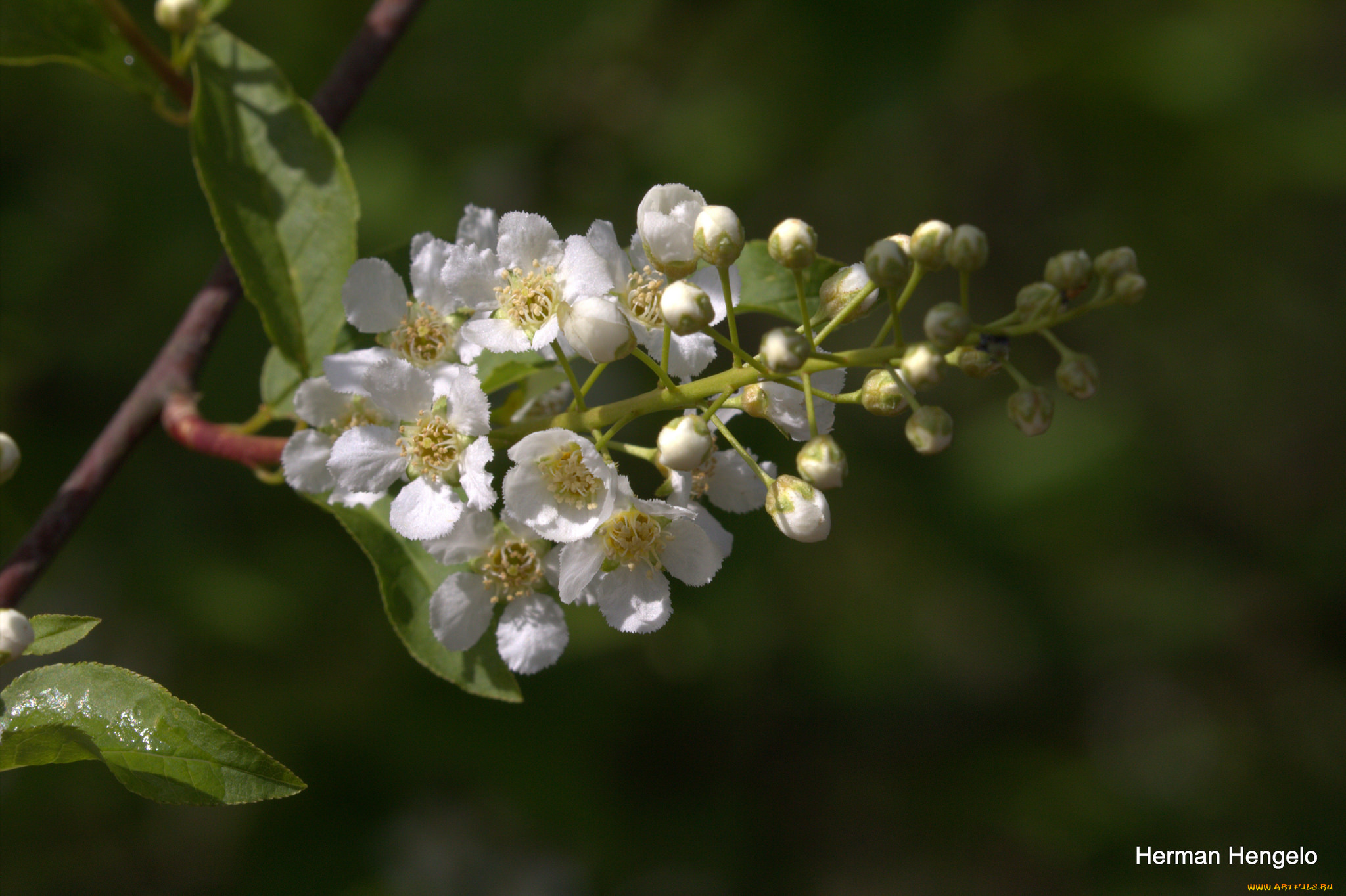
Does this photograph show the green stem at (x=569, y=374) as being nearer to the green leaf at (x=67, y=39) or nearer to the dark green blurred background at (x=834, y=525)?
the green leaf at (x=67, y=39)

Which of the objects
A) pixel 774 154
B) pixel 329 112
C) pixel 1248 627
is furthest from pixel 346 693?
pixel 1248 627

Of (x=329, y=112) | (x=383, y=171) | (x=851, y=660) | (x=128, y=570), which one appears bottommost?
(x=128, y=570)

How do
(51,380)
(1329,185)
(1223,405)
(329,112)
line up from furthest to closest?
(1223,405) < (1329,185) < (51,380) < (329,112)

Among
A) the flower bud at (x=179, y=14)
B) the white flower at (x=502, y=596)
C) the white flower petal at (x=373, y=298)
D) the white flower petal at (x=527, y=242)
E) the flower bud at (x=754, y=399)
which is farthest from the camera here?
the flower bud at (x=179, y=14)

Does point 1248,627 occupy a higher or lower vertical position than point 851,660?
higher

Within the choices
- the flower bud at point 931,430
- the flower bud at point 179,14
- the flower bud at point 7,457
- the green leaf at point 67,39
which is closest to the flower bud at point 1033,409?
the flower bud at point 931,430

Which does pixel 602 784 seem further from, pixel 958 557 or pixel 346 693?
pixel 958 557

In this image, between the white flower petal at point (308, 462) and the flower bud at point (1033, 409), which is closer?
the flower bud at point (1033, 409)

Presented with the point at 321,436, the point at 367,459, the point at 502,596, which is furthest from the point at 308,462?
the point at 502,596
